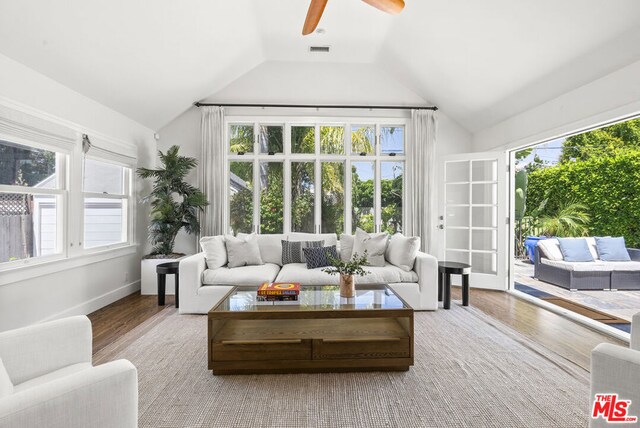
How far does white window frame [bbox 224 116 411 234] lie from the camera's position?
511 centimetres

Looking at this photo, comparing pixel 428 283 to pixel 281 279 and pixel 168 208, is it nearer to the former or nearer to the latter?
pixel 281 279

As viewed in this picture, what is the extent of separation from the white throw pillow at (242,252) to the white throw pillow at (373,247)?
1203 millimetres

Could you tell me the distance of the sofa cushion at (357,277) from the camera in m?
3.54

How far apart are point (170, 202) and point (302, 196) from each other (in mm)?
1903

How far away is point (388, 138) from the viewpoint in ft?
17.3

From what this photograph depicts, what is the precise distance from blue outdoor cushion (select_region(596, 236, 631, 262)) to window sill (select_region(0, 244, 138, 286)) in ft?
22.6

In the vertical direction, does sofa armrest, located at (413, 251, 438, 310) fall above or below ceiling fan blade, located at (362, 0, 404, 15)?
below

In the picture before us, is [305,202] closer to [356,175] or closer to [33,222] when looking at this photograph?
[356,175]

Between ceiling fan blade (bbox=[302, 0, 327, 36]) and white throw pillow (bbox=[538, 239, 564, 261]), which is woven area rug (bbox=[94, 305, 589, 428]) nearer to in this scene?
ceiling fan blade (bbox=[302, 0, 327, 36])

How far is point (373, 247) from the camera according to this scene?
13.0 ft

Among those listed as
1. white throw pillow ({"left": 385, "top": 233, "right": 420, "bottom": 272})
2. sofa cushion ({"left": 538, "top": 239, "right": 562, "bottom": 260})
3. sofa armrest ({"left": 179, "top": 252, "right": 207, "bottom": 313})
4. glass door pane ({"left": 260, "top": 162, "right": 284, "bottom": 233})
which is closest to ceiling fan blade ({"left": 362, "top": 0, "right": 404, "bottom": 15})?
white throw pillow ({"left": 385, "top": 233, "right": 420, "bottom": 272})

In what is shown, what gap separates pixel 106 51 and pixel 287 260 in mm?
2893

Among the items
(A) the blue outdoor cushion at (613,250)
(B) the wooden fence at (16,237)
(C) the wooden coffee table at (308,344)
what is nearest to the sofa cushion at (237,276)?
(C) the wooden coffee table at (308,344)

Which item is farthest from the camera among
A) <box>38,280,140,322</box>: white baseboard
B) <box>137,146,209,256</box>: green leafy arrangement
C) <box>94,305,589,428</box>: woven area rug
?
<box>137,146,209,256</box>: green leafy arrangement
